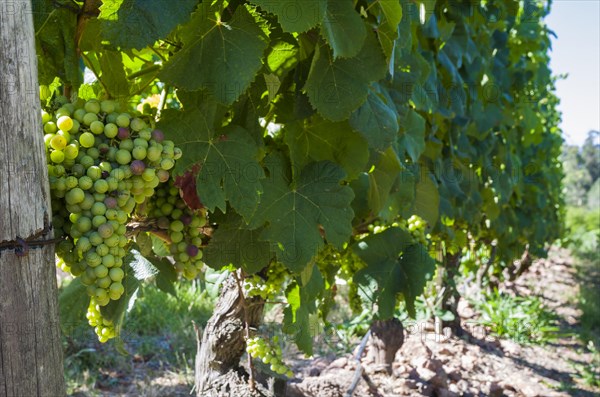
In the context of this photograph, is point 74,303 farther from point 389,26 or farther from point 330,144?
point 389,26

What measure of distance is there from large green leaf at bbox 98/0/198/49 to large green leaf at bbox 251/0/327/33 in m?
0.21

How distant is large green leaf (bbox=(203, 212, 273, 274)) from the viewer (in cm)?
175

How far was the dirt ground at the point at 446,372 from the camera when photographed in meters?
4.46

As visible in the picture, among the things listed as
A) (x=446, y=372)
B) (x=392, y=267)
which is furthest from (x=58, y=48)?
(x=446, y=372)

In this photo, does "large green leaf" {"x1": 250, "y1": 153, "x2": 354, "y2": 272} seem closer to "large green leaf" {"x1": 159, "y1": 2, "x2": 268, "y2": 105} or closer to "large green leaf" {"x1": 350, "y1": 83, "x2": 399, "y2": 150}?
"large green leaf" {"x1": 350, "y1": 83, "x2": 399, "y2": 150}

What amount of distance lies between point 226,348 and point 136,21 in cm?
190

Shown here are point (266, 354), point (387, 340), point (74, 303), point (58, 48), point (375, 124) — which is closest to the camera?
point (58, 48)

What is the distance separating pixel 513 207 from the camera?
7.14 metres

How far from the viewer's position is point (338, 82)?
1618mm

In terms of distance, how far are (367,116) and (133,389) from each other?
12.3 ft

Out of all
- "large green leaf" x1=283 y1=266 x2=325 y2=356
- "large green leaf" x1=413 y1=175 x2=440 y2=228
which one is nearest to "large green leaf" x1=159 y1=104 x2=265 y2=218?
"large green leaf" x1=283 y1=266 x2=325 y2=356

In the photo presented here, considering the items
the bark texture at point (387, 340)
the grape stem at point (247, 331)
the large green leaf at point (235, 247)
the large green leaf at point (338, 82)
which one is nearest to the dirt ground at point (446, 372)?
the bark texture at point (387, 340)

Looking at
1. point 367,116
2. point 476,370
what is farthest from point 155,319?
point 367,116

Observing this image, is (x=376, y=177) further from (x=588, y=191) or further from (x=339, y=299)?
(x=588, y=191)
